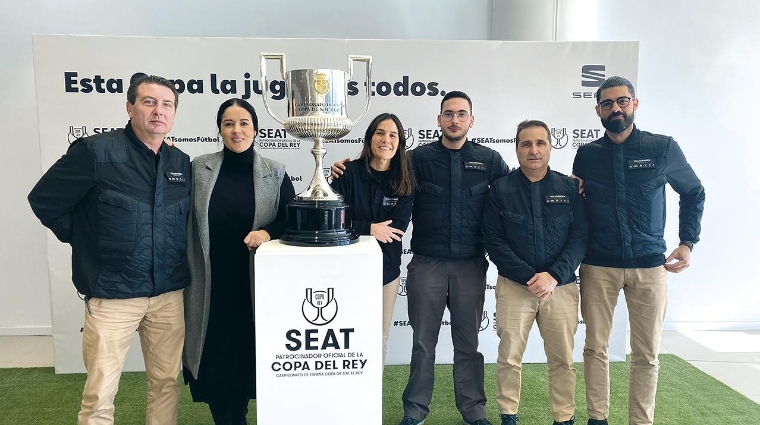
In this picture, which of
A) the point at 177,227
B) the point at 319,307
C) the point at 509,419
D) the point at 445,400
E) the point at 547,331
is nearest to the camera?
the point at 319,307

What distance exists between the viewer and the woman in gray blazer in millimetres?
2064

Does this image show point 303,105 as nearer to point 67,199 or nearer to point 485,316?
point 67,199

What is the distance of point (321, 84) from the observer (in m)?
1.67

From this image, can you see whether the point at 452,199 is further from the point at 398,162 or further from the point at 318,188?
the point at 318,188

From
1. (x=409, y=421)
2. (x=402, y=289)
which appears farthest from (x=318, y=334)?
(x=402, y=289)

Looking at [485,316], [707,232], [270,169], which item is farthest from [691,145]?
[270,169]

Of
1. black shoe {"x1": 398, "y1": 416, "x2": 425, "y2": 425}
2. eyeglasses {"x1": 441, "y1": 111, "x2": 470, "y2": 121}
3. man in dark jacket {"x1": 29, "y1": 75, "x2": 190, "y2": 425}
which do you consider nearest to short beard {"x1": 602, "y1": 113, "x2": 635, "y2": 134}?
eyeglasses {"x1": 441, "y1": 111, "x2": 470, "y2": 121}

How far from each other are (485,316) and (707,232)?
216 cm

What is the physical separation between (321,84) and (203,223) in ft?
2.49

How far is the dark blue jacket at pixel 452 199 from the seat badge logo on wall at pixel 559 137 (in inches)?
48.1

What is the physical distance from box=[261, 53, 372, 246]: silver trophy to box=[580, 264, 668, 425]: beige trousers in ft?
4.30

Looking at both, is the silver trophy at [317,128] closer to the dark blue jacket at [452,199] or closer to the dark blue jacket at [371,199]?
the dark blue jacket at [371,199]

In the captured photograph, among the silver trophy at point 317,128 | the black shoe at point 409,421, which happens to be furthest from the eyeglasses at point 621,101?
the black shoe at point 409,421

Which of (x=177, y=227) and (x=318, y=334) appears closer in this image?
(x=318, y=334)
